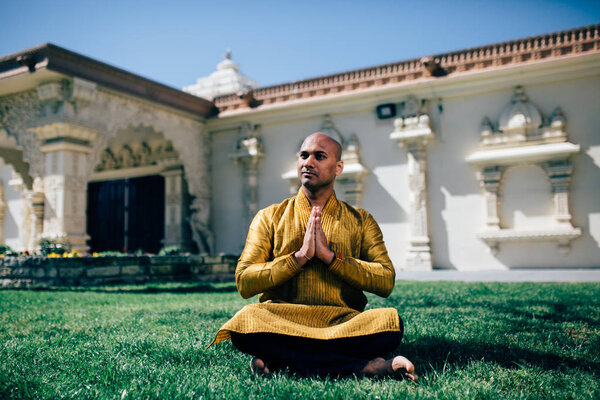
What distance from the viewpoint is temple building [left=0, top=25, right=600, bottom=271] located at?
8.95 meters

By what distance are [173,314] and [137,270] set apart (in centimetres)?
387

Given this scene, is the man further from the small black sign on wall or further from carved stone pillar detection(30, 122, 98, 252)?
the small black sign on wall

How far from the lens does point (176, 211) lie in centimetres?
1255

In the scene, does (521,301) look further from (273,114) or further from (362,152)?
(273,114)

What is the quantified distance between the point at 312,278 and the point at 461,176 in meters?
8.56

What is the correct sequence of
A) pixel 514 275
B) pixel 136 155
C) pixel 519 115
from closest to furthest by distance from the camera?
1. pixel 514 275
2. pixel 519 115
3. pixel 136 155

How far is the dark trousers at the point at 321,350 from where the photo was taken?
2049 millimetres

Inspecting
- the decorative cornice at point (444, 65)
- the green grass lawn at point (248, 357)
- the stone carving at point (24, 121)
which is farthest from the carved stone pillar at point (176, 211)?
the green grass lawn at point (248, 357)

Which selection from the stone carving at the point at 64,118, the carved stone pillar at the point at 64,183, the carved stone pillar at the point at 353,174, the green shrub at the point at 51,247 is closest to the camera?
the green shrub at the point at 51,247

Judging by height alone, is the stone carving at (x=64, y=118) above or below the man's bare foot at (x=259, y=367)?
above

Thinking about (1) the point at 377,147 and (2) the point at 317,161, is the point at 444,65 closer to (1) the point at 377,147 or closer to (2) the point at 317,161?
(1) the point at 377,147

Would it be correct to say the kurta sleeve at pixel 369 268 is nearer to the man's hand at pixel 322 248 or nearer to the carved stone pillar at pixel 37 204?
the man's hand at pixel 322 248

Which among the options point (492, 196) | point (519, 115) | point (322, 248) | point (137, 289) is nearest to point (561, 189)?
point (492, 196)

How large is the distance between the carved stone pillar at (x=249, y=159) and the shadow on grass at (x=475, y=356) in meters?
9.64
